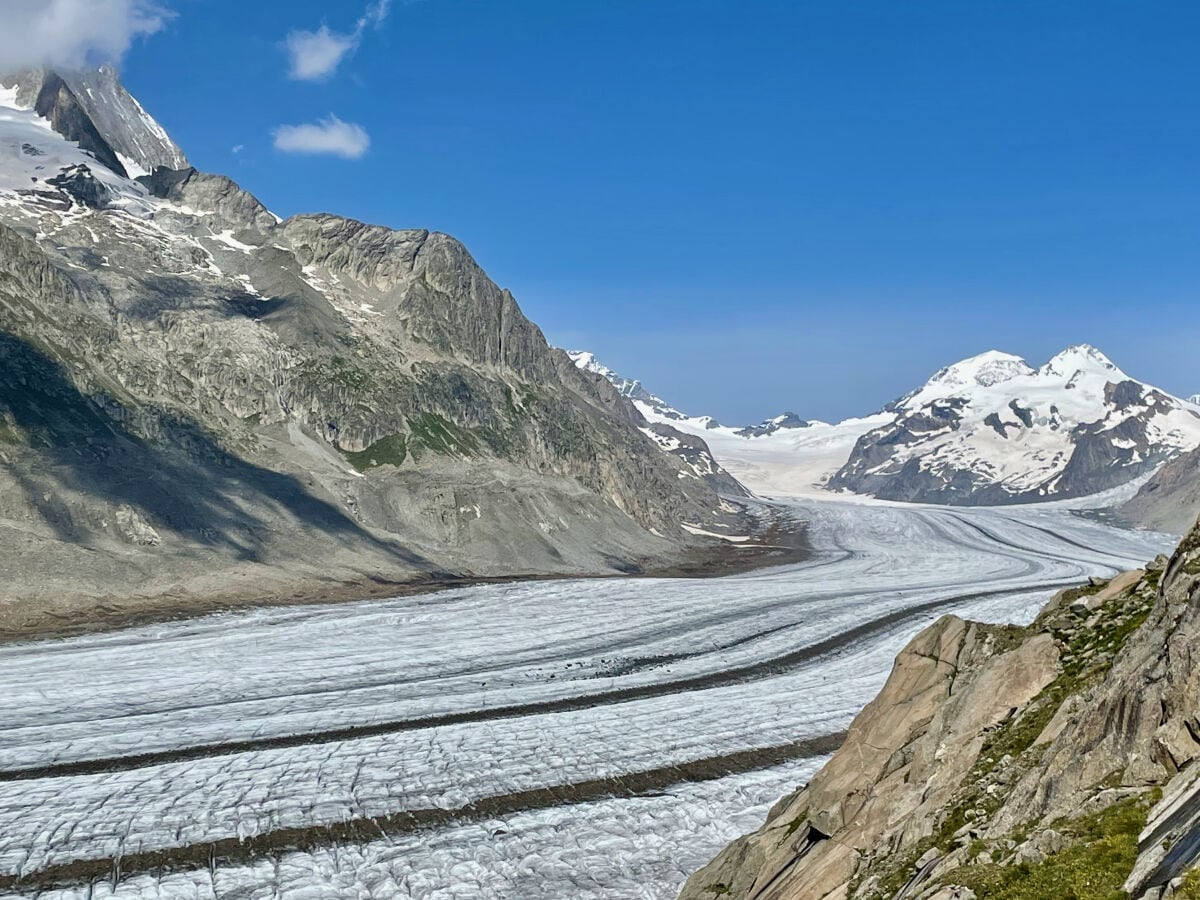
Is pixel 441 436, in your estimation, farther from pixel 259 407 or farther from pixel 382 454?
pixel 259 407

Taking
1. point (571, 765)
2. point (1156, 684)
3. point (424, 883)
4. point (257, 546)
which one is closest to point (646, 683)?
point (571, 765)

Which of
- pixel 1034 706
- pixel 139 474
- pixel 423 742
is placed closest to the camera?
pixel 1034 706

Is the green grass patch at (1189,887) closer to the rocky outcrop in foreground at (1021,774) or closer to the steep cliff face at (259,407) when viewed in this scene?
the rocky outcrop in foreground at (1021,774)

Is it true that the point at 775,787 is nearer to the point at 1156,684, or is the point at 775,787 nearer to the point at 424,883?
the point at 424,883

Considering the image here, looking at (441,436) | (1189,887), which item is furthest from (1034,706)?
(441,436)

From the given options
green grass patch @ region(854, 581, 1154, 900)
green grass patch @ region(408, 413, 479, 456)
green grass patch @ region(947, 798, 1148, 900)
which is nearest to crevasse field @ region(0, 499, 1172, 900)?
green grass patch @ region(854, 581, 1154, 900)

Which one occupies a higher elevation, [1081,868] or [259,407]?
[259,407]
